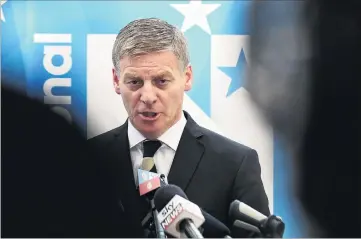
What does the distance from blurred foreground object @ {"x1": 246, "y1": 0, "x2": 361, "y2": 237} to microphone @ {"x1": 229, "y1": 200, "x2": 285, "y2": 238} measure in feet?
2.61

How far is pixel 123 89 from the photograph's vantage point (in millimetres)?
2783

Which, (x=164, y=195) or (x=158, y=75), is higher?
(x=158, y=75)

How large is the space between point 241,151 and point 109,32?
0.80 metres

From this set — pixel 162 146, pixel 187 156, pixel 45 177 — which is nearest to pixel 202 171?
pixel 187 156

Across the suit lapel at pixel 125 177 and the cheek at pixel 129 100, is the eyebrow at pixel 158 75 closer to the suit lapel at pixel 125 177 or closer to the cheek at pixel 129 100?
the cheek at pixel 129 100

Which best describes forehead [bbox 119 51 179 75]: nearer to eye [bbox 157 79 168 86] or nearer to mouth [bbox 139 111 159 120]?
eye [bbox 157 79 168 86]

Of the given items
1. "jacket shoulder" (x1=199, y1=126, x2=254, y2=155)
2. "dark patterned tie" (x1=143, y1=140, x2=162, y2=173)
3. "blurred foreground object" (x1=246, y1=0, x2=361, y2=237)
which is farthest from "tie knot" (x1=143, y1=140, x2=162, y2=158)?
"blurred foreground object" (x1=246, y1=0, x2=361, y2=237)

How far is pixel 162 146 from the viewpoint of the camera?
2.81 metres

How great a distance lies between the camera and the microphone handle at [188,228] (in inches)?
74.9

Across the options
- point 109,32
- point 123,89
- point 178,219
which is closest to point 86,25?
point 109,32

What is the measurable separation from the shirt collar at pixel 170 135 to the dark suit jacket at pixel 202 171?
0.02 m

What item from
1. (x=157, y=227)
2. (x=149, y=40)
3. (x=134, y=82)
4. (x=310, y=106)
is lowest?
(x=157, y=227)

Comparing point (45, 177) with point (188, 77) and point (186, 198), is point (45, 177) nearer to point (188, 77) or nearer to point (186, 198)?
point (188, 77)

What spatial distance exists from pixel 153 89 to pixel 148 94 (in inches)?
1.2
